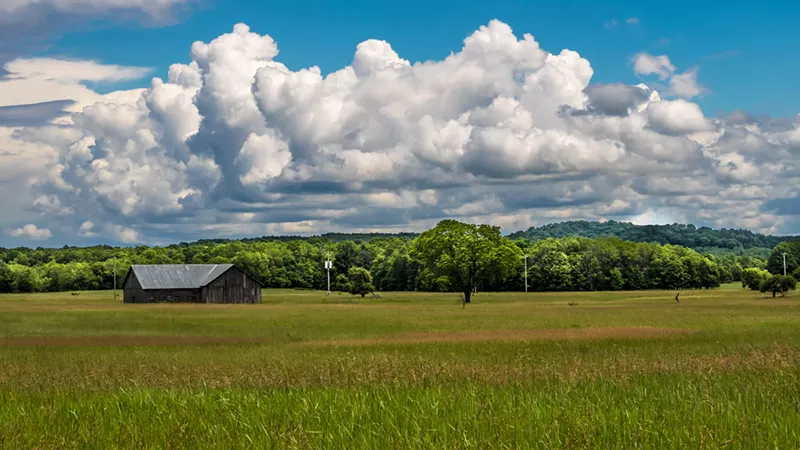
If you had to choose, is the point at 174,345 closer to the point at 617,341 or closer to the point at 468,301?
the point at 617,341

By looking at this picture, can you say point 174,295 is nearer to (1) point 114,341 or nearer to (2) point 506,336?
(1) point 114,341

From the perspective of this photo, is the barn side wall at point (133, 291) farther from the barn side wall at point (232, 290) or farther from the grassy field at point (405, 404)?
the grassy field at point (405, 404)

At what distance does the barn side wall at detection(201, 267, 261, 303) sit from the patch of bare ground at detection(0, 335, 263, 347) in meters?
77.0

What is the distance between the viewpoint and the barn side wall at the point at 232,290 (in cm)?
11906

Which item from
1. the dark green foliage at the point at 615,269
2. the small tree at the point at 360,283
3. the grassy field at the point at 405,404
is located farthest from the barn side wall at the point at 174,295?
the grassy field at the point at 405,404

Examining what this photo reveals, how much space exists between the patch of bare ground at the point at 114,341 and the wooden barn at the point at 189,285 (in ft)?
252

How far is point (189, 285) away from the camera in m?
119

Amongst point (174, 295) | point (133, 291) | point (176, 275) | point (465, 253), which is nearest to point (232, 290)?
point (174, 295)

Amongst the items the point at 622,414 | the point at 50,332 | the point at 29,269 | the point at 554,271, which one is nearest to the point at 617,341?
the point at 622,414

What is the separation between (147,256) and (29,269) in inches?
1048

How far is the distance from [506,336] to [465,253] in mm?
59449

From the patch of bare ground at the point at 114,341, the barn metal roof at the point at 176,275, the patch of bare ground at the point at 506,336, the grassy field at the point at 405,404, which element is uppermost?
the barn metal roof at the point at 176,275

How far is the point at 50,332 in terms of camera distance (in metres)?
47.5

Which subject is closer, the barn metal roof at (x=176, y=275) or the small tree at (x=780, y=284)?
the small tree at (x=780, y=284)
